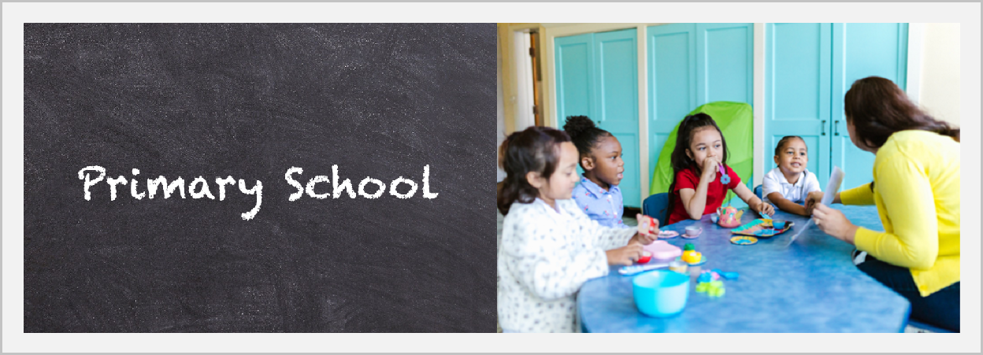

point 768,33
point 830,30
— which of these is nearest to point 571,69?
point 768,33

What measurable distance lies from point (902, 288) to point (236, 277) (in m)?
1.58

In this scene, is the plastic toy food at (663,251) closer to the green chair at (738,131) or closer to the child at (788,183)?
the child at (788,183)

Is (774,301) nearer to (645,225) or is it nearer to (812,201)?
(645,225)

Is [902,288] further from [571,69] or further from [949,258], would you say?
[571,69]

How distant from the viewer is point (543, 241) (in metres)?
1.23

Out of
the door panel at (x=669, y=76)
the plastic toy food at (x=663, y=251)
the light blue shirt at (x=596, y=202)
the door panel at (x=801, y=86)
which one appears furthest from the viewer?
the door panel at (x=669, y=76)

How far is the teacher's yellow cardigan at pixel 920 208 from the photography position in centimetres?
121

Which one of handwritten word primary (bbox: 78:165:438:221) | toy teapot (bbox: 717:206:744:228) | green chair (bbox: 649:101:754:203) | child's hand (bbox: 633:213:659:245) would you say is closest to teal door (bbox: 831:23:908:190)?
green chair (bbox: 649:101:754:203)

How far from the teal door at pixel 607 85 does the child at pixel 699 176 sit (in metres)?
1.48

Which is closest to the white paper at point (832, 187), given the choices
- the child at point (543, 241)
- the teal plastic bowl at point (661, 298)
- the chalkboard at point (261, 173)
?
the child at point (543, 241)

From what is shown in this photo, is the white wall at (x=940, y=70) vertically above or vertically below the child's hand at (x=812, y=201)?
above

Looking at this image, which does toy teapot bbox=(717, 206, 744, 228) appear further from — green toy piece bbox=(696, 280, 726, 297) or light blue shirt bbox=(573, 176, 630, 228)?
green toy piece bbox=(696, 280, 726, 297)

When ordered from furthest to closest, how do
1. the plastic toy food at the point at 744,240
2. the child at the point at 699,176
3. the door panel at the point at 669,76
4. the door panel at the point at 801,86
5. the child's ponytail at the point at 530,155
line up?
the door panel at the point at 669,76 < the door panel at the point at 801,86 < the child at the point at 699,176 < the plastic toy food at the point at 744,240 < the child's ponytail at the point at 530,155

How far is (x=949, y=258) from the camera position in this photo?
129cm
